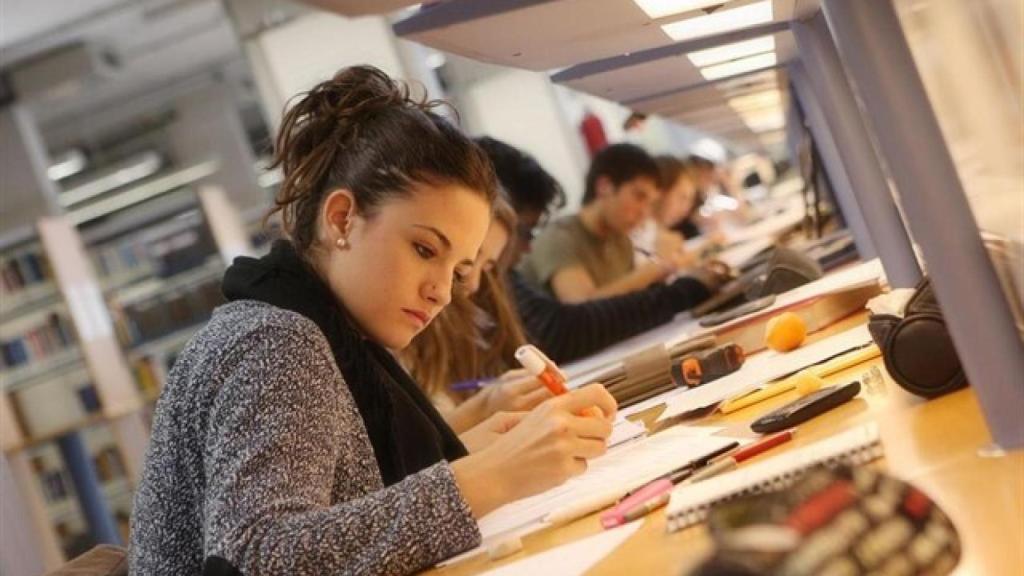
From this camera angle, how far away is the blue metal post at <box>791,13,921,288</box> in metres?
2.19

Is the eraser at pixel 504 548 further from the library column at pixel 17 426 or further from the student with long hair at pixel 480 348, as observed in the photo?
the library column at pixel 17 426

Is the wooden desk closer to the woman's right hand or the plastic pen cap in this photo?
the woman's right hand

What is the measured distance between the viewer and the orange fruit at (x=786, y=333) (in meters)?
2.28

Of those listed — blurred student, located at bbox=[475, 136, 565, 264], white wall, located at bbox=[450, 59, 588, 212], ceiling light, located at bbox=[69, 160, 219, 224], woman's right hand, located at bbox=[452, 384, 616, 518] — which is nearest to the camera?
woman's right hand, located at bbox=[452, 384, 616, 518]

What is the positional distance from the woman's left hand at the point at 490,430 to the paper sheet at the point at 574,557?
0.67m

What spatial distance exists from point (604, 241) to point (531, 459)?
165 inches

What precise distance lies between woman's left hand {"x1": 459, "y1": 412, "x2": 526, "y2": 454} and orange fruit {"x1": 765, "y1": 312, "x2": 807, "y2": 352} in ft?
1.37

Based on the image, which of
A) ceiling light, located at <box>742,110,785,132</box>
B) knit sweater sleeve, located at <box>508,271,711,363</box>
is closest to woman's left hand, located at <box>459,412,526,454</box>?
knit sweater sleeve, located at <box>508,271,711,363</box>

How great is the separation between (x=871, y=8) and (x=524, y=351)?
3.12 ft

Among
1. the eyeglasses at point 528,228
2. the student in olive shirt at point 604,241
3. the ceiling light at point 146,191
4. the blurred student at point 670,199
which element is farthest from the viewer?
the ceiling light at point 146,191

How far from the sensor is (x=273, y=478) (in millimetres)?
1492

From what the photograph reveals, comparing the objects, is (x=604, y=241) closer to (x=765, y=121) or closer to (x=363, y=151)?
(x=765, y=121)

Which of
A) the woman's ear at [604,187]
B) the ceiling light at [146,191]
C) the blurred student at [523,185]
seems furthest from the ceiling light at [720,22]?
the ceiling light at [146,191]

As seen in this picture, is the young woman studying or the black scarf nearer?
the young woman studying
